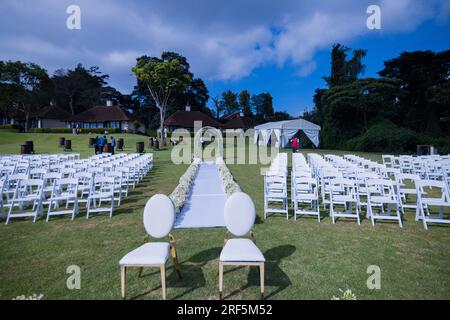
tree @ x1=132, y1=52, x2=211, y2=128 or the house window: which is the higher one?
tree @ x1=132, y1=52, x2=211, y2=128

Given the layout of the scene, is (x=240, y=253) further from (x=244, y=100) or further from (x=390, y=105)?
(x=244, y=100)

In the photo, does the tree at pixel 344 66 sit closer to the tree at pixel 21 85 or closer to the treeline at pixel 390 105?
the treeline at pixel 390 105

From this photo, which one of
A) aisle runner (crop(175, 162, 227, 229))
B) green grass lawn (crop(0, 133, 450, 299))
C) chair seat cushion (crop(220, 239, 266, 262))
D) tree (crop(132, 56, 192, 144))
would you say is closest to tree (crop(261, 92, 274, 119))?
tree (crop(132, 56, 192, 144))

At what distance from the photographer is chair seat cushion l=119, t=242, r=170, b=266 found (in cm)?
317

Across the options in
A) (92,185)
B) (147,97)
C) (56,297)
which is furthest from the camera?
(147,97)

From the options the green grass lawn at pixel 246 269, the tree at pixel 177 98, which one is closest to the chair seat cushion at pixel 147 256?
the green grass lawn at pixel 246 269

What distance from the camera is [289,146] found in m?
32.4

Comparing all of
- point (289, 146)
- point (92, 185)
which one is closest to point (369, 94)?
point (289, 146)

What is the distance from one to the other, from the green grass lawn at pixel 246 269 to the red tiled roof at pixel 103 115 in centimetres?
4342

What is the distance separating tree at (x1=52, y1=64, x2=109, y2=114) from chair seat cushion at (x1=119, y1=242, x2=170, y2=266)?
65.0 meters

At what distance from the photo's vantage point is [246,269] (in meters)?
4.16

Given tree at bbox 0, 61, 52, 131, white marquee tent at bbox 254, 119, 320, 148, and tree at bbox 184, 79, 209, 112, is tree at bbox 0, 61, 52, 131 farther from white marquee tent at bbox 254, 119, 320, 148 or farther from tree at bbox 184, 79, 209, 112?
white marquee tent at bbox 254, 119, 320, 148
